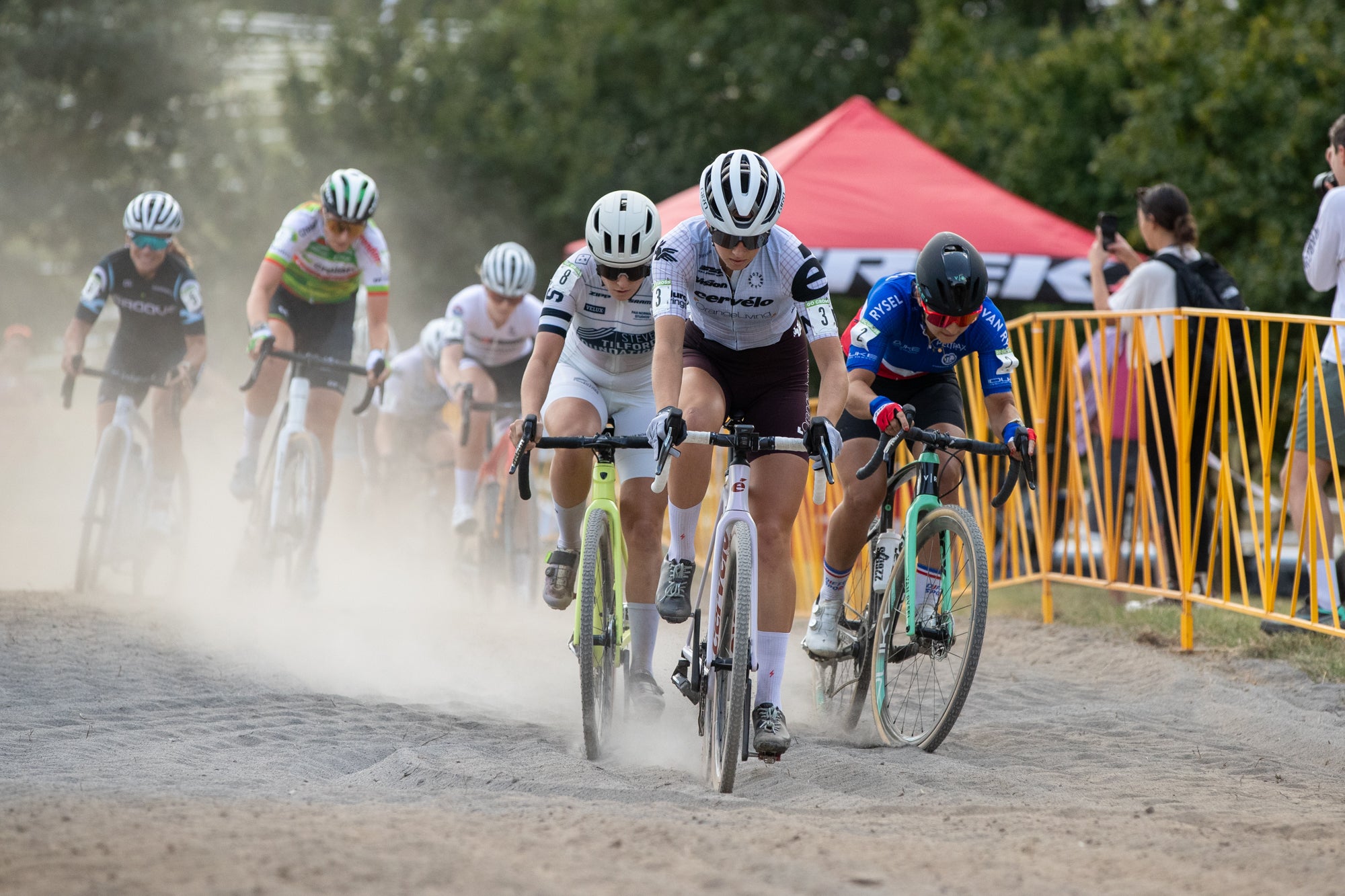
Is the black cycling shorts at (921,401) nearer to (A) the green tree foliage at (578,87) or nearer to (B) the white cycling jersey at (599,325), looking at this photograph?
(B) the white cycling jersey at (599,325)

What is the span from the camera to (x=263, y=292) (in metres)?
8.65

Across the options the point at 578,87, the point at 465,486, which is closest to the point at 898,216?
the point at 465,486

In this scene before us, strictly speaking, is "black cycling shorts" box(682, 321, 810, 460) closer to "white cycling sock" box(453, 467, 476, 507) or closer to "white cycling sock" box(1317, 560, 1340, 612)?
"white cycling sock" box(1317, 560, 1340, 612)

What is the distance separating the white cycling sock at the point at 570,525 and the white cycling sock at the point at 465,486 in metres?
4.37

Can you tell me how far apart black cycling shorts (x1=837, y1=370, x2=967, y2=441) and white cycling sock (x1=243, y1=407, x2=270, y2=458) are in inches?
176

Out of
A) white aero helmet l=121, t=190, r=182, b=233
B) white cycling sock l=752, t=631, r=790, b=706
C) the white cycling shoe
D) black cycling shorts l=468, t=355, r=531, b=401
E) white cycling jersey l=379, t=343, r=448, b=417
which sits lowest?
white cycling sock l=752, t=631, r=790, b=706

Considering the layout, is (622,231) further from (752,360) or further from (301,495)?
(301,495)

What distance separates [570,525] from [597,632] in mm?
709

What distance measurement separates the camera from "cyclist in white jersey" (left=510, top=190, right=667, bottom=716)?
221 inches

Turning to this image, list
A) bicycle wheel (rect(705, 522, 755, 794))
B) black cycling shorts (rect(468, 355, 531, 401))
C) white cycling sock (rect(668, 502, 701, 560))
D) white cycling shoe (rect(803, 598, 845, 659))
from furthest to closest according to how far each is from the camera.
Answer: black cycling shorts (rect(468, 355, 531, 401))
white cycling shoe (rect(803, 598, 845, 659))
white cycling sock (rect(668, 502, 701, 560))
bicycle wheel (rect(705, 522, 755, 794))

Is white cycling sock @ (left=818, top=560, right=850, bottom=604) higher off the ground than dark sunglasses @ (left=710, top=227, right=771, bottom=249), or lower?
lower

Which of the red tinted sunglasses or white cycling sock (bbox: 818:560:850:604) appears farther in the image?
white cycling sock (bbox: 818:560:850:604)

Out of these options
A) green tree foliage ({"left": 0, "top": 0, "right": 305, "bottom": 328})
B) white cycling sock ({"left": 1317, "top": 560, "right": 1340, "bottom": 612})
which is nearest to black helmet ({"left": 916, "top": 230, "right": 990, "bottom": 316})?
white cycling sock ({"left": 1317, "top": 560, "right": 1340, "bottom": 612})

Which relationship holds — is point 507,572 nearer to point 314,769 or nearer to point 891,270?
point 891,270
